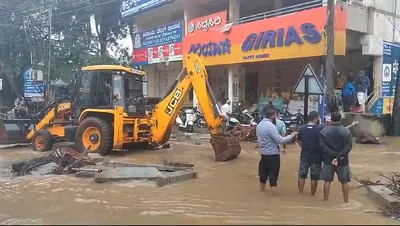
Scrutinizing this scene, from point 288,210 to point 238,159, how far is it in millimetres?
5599

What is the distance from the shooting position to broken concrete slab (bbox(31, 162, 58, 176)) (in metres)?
10.2

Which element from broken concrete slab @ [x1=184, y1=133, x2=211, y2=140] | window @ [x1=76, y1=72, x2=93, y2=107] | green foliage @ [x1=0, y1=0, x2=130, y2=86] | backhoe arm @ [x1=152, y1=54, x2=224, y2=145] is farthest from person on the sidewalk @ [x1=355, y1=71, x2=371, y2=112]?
green foliage @ [x1=0, y1=0, x2=130, y2=86]

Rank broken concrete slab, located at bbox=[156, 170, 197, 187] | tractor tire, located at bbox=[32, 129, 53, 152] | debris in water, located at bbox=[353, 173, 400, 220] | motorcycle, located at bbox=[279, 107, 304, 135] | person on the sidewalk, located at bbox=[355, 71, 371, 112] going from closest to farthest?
debris in water, located at bbox=[353, 173, 400, 220]
broken concrete slab, located at bbox=[156, 170, 197, 187]
tractor tire, located at bbox=[32, 129, 53, 152]
person on the sidewalk, located at bbox=[355, 71, 371, 112]
motorcycle, located at bbox=[279, 107, 304, 135]

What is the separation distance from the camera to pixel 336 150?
7.04 m

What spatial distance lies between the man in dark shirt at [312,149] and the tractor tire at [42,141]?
9.62 metres

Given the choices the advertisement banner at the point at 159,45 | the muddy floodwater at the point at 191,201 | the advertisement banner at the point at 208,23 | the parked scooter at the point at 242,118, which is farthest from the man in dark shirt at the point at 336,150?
the advertisement banner at the point at 159,45

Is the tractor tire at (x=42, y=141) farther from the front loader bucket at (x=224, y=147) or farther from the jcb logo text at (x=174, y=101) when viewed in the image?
the front loader bucket at (x=224, y=147)

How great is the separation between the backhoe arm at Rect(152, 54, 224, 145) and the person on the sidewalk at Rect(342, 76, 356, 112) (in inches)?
325

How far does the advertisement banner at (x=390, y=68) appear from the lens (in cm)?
1867

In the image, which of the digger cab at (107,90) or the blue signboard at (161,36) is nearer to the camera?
the digger cab at (107,90)

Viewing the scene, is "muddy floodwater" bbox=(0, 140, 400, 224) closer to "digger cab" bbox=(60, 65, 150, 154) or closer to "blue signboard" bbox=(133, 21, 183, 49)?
"digger cab" bbox=(60, 65, 150, 154)

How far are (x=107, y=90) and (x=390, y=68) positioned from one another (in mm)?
12420

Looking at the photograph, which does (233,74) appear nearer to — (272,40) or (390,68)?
(272,40)

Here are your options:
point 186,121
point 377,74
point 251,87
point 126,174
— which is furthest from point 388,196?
point 251,87
